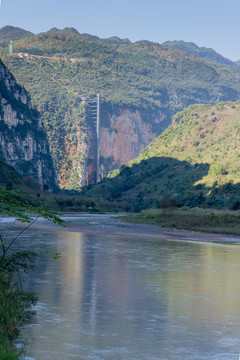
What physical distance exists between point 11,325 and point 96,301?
20.3ft

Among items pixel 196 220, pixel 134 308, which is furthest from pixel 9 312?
pixel 196 220

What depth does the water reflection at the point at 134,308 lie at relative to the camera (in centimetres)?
1389

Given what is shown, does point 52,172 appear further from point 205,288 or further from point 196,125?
point 205,288

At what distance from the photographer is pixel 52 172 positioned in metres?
180

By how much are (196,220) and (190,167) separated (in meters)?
57.7

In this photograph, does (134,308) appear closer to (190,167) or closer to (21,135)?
(190,167)

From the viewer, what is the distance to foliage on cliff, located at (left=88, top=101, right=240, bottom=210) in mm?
96938

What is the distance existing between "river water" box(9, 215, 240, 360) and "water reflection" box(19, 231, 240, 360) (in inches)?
0.8

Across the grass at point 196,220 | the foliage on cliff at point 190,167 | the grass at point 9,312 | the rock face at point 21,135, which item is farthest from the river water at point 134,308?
the rock face at point 21,135

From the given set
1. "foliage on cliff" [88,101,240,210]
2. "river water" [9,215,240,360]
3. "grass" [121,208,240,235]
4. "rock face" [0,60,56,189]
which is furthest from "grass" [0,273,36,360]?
"rock face" [0,60,56,189]

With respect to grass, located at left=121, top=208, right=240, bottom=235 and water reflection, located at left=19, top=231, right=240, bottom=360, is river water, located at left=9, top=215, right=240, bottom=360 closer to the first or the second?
water reflection, located at left=19, top=231, right=240, bottom=360

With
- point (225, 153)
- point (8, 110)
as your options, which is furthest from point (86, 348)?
point (8, 110)

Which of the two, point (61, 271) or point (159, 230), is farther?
point (159, 230)

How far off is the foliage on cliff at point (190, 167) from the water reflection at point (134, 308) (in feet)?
172
